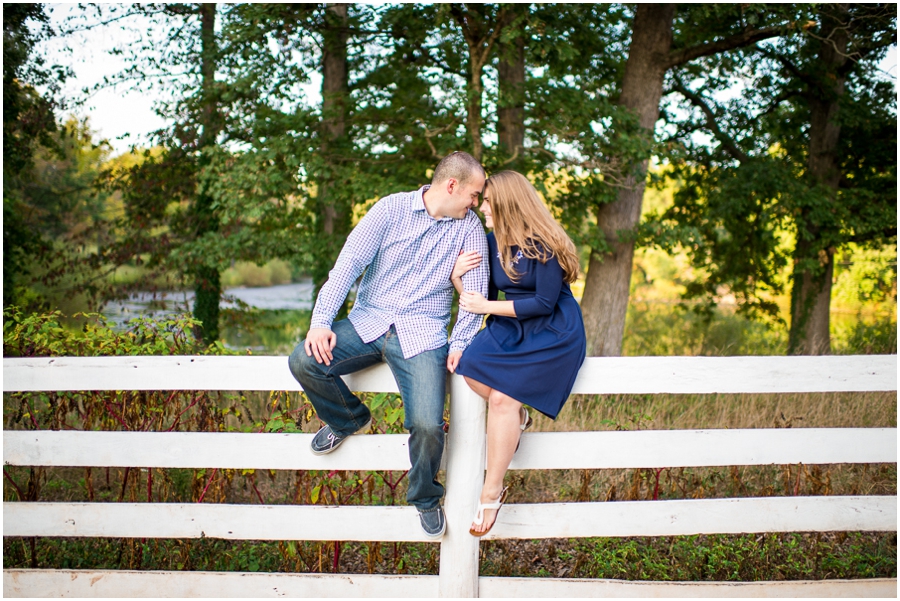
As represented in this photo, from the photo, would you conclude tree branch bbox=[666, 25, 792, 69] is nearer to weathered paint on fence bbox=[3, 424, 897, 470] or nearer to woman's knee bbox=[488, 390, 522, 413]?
weathered paint on fence bbox=[3, 424, 897, 470]

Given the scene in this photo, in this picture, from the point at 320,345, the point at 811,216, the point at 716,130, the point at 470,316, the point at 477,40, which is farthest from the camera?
the point at 716,130

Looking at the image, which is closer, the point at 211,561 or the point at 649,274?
the point at 211,561

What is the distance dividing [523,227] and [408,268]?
0.53 metres

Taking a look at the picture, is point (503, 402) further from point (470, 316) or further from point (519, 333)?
point (470, 316)

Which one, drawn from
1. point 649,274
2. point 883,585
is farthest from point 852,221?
point 649,274

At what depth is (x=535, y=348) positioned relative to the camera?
2641 millimetres

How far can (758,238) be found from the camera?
37.2ft

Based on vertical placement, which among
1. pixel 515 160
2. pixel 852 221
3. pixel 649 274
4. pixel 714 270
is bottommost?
pixel 649 274

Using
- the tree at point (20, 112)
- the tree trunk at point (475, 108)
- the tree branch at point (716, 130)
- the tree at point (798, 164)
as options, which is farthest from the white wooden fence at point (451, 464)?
the tree branch at point (716, 130)

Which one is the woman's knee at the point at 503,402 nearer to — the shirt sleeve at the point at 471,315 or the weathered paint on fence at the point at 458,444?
the weathered paint on fence at the point at 458,444

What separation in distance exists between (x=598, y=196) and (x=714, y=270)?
516 centimetres

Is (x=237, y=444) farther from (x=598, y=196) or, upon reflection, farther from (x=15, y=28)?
(x=15, y=28)

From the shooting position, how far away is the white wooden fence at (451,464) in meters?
2.77

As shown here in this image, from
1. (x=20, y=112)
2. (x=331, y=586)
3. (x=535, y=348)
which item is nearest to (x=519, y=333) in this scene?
(x=535, y=348)
